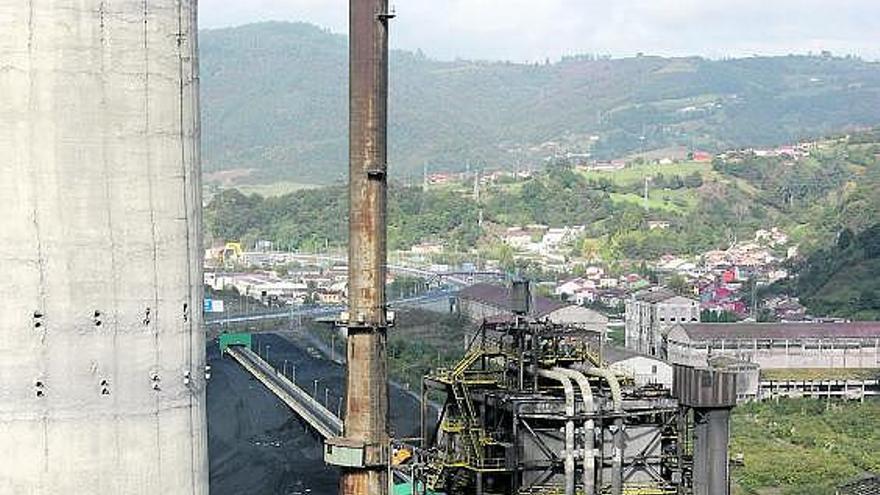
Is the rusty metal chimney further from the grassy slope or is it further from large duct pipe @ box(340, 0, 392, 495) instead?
the grassy slope

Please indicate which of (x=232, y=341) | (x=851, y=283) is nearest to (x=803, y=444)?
(x=232, y=341)

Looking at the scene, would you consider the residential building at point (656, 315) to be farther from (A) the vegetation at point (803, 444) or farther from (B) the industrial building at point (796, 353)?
(A) the vegetation at point (803, 444)

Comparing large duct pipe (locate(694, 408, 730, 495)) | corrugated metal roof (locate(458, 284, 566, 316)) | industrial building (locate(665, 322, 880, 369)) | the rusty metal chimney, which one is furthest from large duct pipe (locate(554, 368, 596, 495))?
corrugated metal roof (locate(458, 284, 566, 316))

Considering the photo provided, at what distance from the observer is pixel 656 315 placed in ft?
313

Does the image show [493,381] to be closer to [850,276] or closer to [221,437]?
[221,437]

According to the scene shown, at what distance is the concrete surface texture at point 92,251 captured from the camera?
14812 mm

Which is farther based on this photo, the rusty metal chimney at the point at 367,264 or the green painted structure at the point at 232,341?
the green painted structure at the point at 232,341


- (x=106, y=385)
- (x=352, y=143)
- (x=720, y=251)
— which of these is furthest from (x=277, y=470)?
(x=720, y=251)

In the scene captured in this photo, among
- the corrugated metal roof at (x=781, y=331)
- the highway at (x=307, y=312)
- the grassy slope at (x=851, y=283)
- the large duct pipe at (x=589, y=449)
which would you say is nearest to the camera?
the large duct pipe at (x=589, y=449)

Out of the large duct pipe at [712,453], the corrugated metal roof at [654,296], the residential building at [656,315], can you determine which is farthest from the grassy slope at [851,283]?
the large duct pipe at [712,453]

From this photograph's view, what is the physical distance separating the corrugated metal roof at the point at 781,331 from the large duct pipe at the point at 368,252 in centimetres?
5386

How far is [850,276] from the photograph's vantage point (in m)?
121

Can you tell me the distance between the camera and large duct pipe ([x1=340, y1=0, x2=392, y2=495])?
27953 millimetres

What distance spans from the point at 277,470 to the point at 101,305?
39590mm
